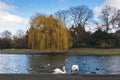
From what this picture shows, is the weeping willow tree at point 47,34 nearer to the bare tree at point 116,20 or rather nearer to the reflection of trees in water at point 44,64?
the reflection of trees in water at point 44,64

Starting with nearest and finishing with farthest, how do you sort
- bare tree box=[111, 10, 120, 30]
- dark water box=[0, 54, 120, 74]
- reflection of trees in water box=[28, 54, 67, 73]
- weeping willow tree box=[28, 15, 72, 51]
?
dark water box=[0, 54, 120, 74] < reflection of trees in water box=[28, 54, 67, 73] < weeping willow tree box=[28, 15, 72, 51] < bare tree box=[111, 10, 120, 30]

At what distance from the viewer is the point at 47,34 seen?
1950 inches

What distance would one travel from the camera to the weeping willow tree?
48938 mm

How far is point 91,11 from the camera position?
282 ft

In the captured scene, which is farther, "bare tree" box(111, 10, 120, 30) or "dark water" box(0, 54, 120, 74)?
"bare tree" box(111, 10, 120, 30)

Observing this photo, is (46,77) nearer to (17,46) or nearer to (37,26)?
(37,26)

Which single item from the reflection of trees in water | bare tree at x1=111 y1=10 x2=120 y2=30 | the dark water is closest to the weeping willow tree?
the reflection of trees in water

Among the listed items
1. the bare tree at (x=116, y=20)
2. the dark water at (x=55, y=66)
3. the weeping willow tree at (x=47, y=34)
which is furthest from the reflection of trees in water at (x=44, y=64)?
the bare tree at (x=116, y=20)

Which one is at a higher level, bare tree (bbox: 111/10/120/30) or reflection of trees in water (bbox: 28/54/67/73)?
bare tree (bbox: 111/10/120/30)

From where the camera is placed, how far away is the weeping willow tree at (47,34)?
4894 centimetres

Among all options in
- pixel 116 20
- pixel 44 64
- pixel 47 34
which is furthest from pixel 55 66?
pixel 116 20

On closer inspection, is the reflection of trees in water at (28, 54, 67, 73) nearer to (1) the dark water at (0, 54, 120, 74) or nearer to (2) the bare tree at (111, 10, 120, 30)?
(1) the dark water at (0, 54, 120, 74)

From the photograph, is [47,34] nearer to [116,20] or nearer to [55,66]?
[55,66]

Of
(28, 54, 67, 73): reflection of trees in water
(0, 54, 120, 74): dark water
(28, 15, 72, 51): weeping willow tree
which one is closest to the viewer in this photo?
(0, 54, 120, 74): dark water
